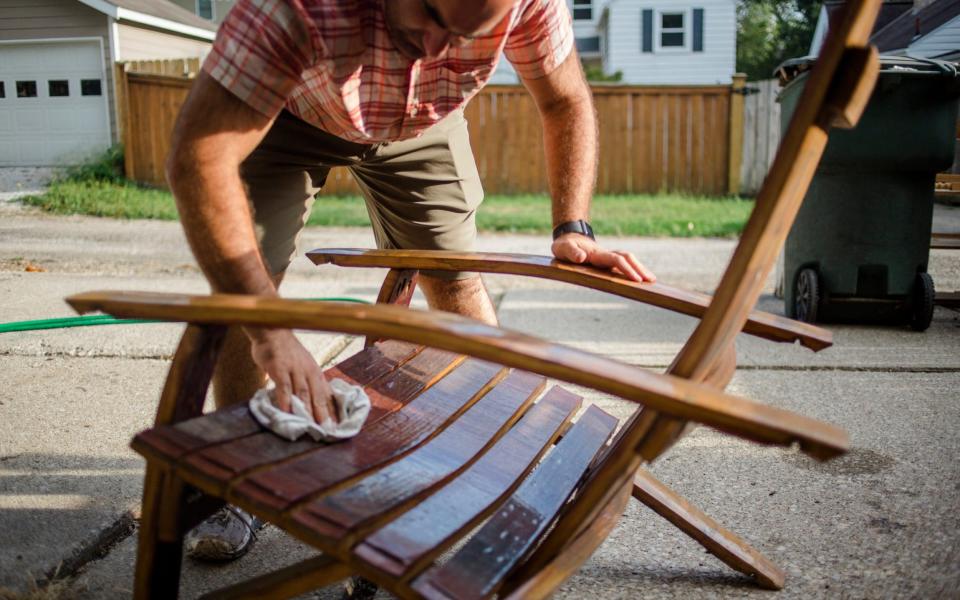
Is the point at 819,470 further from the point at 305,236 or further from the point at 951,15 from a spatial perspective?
the point at 951,15

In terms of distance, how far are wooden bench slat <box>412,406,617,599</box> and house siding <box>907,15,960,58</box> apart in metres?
7.91

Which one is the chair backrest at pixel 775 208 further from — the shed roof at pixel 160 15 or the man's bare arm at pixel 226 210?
the shed roof at pixel 160 15

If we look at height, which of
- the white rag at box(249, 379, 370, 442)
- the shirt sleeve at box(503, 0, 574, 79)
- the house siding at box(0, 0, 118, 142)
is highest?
the house siding at box(0, 0, 118, 142)

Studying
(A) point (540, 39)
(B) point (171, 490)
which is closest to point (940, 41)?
(A) point (540, 39)

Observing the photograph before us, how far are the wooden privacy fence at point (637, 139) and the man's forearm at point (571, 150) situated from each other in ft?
30.4

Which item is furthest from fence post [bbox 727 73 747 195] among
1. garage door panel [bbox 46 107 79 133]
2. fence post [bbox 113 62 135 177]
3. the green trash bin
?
garage door panel [bbox 46 107 79 133]

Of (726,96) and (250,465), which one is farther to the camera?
(726,96)

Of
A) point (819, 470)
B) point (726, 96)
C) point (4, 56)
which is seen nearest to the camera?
point (819, 470)

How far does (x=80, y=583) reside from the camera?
5.71 ft

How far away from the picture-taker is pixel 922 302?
13.4ft

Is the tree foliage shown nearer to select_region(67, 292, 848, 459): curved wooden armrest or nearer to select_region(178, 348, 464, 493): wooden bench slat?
select_region(178, 348, 464, 493): wooden bench slat

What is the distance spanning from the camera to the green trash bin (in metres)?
3.92

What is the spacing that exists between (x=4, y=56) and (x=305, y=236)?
433 centimetres

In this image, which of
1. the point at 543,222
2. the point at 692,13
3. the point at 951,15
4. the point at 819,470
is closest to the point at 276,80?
the point at 819,470
